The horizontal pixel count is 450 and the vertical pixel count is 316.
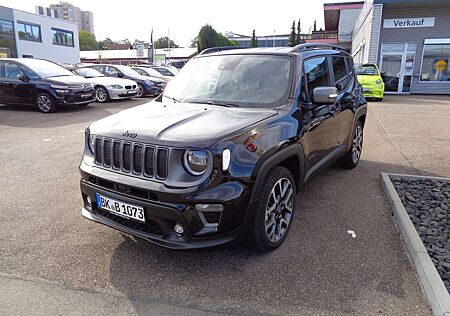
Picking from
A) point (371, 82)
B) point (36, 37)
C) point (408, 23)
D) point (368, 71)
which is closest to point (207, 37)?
point (36, 37)

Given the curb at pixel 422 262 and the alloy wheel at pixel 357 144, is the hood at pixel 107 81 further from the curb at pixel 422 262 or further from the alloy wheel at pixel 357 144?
the curb at pixel 422 262

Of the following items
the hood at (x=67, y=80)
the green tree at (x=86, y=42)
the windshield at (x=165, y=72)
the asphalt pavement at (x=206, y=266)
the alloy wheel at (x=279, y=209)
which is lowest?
the asphalt pavement at (x=206, y=266)

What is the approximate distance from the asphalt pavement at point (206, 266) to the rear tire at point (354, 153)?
2.07 ft

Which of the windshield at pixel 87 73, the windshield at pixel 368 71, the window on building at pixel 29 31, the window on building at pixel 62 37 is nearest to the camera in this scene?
the windshield at pixel 87 73

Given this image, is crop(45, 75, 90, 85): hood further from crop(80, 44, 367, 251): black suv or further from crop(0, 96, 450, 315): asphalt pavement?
crop(80, 44, 367, 251): black suv

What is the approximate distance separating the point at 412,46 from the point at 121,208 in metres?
20.4

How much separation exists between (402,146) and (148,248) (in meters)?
5.95

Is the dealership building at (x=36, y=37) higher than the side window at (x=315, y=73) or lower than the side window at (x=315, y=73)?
higher

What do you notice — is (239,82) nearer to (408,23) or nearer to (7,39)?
(408,23)

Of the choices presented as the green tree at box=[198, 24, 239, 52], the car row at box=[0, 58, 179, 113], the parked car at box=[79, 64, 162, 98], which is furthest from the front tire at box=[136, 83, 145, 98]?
the green tree at box=[198, 24, 239, 52]

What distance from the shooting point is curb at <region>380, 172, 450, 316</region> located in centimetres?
243

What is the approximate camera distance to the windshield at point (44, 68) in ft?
36.2

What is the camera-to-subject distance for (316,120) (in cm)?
385

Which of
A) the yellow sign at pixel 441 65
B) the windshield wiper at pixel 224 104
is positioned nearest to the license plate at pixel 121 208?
the windshield wiper at pixel 224 104
